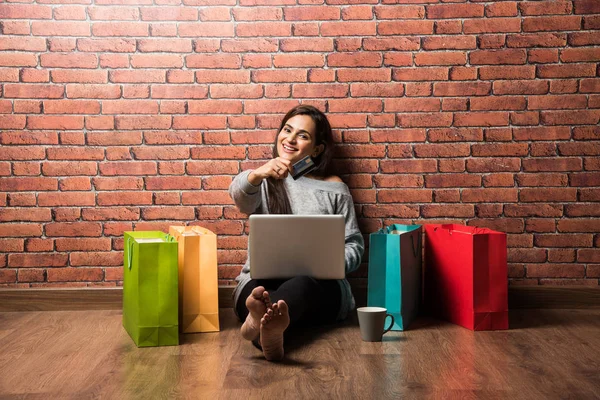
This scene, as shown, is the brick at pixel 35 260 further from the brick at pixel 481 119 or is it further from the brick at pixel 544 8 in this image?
the brick at pixel 544 8

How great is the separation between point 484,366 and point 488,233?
2.21ft

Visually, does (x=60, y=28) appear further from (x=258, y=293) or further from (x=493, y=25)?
(x=493, y=25)

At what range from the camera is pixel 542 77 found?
3172mm

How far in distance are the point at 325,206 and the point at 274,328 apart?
928 mm

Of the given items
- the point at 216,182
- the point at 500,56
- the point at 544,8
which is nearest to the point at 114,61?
the point at 216,182

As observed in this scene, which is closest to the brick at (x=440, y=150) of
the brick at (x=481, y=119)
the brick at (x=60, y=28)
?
the brick at (x=481, y=119)

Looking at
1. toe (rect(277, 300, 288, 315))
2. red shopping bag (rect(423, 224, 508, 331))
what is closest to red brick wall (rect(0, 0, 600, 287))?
red shopping bag (rect(423, 224, 508, 331))

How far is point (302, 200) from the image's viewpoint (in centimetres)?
299

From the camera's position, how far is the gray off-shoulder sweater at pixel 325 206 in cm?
287

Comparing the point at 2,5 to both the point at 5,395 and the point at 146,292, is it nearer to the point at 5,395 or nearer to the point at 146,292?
the point at 146,292

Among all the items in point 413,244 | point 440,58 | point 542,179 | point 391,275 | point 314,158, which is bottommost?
point 391,275

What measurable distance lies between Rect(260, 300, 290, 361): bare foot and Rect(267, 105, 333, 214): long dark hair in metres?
0.85

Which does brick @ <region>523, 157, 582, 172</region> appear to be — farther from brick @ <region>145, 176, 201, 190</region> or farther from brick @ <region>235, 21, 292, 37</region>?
brick @ <region>145, 176, 201, 190</region>

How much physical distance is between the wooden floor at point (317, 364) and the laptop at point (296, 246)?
0.30 meters
